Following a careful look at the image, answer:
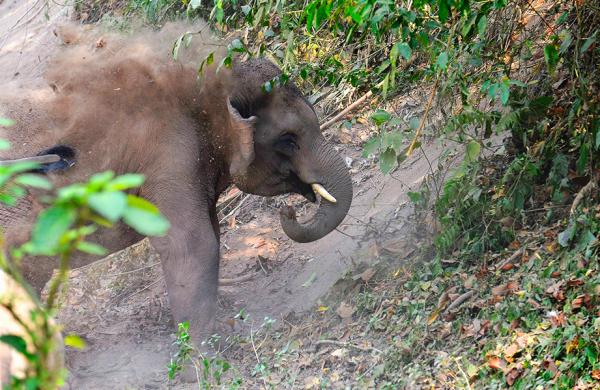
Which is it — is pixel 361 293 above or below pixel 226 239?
above

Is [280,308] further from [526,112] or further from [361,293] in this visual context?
[526,112]

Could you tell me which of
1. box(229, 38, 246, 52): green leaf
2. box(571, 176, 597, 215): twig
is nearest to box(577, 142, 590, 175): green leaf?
box(571, 176, 597, 215): twig

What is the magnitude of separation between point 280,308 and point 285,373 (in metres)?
1.69

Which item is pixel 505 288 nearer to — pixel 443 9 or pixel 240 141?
pixel 443 9

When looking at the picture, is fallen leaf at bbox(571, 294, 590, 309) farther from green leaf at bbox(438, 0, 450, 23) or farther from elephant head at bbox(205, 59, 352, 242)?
elephant head at bbox(205, 59, 352, 242)

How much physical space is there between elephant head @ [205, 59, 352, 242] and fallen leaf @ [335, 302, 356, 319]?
0.76 m

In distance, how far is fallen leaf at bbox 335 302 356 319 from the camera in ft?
25.2

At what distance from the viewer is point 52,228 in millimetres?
1514

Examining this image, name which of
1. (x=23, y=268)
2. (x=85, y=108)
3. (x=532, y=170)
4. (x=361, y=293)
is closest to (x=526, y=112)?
(x=532, y=170)

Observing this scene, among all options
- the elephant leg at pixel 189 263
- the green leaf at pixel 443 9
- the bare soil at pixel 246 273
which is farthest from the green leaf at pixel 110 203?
the elephant leg at pixel 189 263

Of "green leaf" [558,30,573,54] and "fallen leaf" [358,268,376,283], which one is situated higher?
"green leaf" [558,30,573,54]

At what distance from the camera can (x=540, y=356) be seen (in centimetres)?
552

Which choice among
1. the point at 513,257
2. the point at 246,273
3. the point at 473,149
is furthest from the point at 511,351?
the point at 246,273

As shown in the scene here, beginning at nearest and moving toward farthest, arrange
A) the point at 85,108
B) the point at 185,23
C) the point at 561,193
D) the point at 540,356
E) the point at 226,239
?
1. the point at 540,356
2. the point at 561,193
3. the point at 85,108
4. the point at 185,23
5. the point at 226,239
